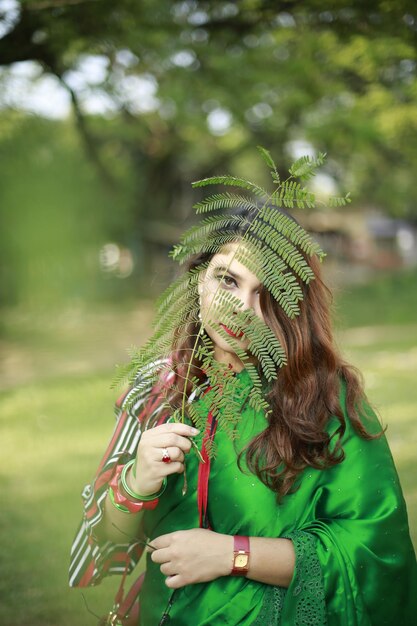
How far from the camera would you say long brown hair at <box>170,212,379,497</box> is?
1621mm

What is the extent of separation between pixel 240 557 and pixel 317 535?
196 millimetres

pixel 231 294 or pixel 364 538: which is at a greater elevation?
pixel 231 294

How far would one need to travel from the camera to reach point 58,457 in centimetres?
579

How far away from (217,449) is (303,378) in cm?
28

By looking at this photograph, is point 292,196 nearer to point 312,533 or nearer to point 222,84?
point 312,533

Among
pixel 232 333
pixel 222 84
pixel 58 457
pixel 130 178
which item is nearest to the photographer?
pixel 232 333

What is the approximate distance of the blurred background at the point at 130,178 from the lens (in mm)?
4930

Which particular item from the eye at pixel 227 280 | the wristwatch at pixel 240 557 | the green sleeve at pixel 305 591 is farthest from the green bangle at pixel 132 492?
the eye at pixel 227 280

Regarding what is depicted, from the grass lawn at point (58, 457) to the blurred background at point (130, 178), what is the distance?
18mm

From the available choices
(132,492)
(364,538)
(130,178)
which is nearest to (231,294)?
(132,492)

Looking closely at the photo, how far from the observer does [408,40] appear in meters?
5.01

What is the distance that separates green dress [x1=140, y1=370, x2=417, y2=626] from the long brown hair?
39 millimetres

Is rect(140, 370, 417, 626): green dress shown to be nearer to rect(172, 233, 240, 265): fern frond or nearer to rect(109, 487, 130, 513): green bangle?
rect(109, 487, 130, 513): green bangle

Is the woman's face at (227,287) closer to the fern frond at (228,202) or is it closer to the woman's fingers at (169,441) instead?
the fern frond at (228,202)
